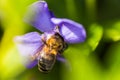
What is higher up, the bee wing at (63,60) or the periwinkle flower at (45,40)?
the periwinkle flower at (45,40)

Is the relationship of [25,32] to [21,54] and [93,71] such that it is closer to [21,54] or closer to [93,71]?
[21,54]

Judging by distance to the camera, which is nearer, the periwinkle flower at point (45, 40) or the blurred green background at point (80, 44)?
the blurred green background at point (80, 44)

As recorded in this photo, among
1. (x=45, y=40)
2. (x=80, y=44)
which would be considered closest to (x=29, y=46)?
(x=45, y=40)

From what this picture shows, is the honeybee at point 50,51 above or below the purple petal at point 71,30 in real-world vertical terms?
below

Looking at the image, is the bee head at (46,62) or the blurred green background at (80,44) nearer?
the blurred green background at (80,44)

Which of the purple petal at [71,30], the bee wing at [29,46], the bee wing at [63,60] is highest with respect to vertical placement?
the purple petal at [71,30]
